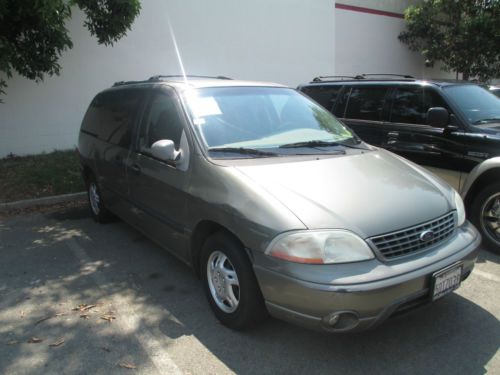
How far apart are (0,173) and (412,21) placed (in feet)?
43.4

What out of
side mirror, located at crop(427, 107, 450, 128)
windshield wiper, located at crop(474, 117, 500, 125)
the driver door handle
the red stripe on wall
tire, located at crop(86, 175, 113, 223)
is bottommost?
tire, located at crop(86, 175, 113, 223)

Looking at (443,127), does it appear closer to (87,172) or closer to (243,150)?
(243,150)

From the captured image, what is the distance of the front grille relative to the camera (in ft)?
8.56

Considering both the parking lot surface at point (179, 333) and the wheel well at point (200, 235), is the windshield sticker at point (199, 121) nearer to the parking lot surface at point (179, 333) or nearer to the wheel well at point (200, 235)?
the wheel well at point (200, 235)

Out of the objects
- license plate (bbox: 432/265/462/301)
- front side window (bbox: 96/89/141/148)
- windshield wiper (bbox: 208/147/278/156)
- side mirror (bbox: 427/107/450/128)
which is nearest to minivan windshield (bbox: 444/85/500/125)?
side mirror (bbox: 427/107/450/128)

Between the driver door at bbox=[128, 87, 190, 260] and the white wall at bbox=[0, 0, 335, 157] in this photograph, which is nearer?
the driver door at bbox=[128, 87, 190, 260]

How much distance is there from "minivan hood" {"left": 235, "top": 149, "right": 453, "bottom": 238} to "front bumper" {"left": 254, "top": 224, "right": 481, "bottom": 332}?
265 mm

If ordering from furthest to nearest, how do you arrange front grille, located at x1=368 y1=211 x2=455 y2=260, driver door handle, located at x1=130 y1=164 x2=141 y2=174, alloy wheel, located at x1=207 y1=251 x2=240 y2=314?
driver door handle, located at x1=130 y1=164 x2=141 y2=174 < alloy wheel, located at x1=207 y1=251 x2=240 y2=314 < front grille, located at x1=368 y1=211 x2=455 y2=260

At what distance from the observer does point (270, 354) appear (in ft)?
9.46

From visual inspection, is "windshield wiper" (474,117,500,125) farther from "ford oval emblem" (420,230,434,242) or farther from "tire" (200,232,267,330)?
"tire" (200,232,267,330)

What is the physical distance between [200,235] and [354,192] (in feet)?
4.00

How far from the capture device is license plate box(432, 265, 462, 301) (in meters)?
2.70

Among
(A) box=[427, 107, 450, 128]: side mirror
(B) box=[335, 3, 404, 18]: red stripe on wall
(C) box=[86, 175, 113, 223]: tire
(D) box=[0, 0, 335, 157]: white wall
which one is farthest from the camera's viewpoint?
(B) box=[335, 3, 404, 18]: red stripe on wall

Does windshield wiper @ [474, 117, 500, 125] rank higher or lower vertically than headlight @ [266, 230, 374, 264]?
higher
